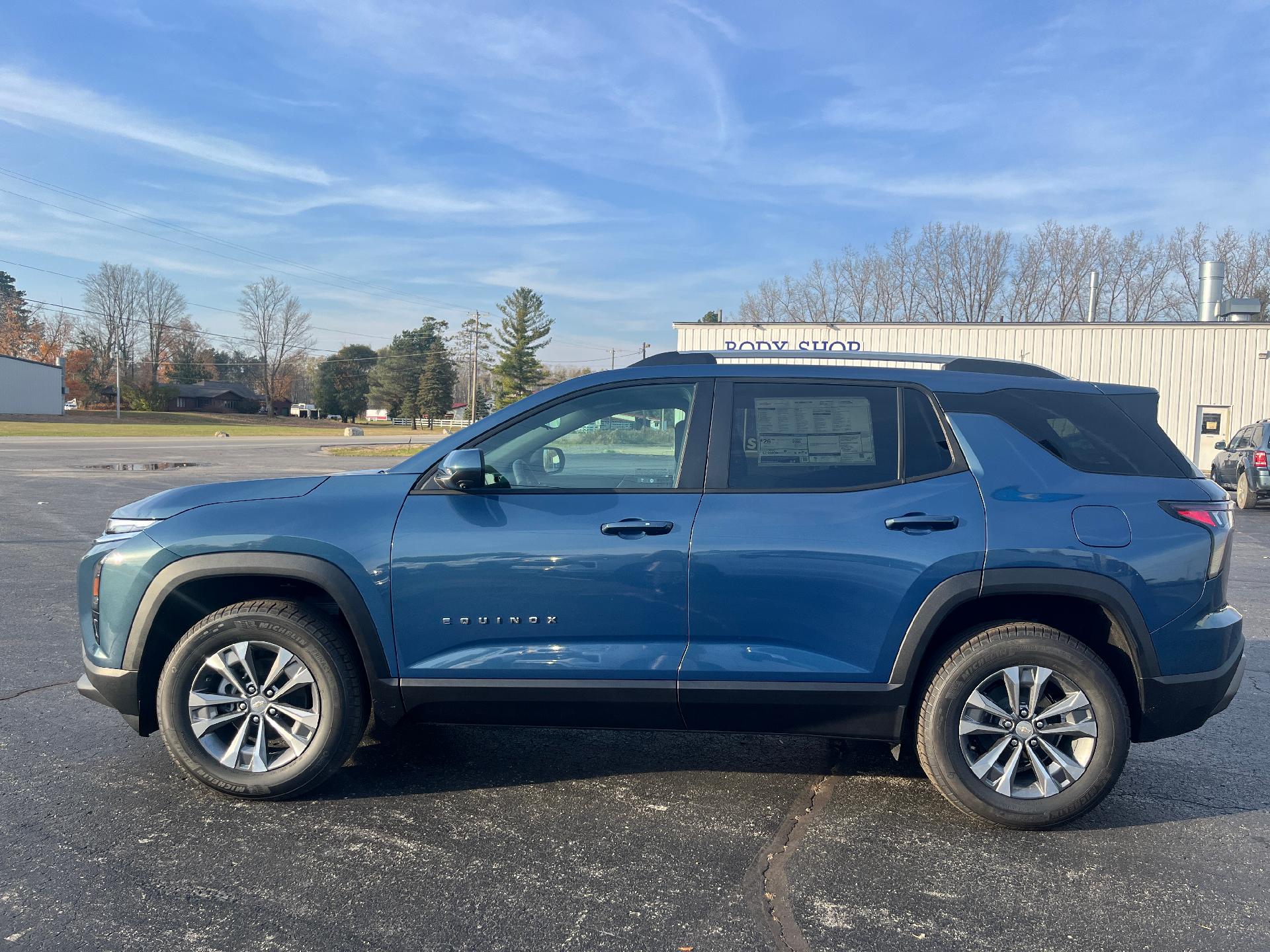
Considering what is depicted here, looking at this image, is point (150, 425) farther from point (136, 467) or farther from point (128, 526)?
point (128, 526)

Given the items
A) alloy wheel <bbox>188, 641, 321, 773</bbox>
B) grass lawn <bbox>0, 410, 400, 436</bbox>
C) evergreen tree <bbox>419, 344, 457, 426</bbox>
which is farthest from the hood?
evergreen tree <bbox>419, 344, 457, 426</bbox>

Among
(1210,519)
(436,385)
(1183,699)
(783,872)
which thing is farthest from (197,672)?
(436,385)

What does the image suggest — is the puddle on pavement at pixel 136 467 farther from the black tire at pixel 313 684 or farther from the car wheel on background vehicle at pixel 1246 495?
the car wheel on background vehicle at pixel 1246 495

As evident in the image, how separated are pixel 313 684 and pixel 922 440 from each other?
262 centimetres

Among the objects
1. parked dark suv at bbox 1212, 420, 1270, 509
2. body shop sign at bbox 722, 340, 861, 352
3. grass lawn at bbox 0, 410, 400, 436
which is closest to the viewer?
parked dark suv at bbox 1212, 420, 1270, 509

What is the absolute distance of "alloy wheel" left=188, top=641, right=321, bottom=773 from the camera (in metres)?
3.52

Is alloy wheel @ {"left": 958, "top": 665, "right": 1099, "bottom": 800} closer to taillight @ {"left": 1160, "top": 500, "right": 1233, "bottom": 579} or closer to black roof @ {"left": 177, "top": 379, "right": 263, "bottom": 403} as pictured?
taillight @ {"left": 1160, "top": 500, "right": 1233, "bottom": 579}

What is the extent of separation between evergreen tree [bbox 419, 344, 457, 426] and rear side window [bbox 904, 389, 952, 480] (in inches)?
3835

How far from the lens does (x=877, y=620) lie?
131 inches

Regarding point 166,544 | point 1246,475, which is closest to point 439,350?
point 1246,475

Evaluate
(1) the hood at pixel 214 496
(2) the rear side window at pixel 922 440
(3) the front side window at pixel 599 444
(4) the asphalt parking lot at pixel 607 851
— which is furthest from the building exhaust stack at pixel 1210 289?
(1) the hood at pixel 214 496

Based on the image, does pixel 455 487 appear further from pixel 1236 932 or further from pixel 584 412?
pixel 1236 932

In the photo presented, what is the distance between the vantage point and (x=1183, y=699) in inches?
133

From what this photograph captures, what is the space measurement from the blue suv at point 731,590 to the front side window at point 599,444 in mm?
14
